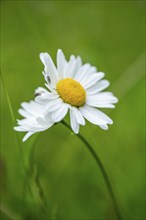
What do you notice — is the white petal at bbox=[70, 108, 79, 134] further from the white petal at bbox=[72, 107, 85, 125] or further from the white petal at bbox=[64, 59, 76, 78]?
the white petal at bbox=[64, 59, 76, 78]

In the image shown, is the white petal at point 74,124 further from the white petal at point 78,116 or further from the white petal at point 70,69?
the white petal at point 70,69

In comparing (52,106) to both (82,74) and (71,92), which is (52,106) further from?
(82,74)

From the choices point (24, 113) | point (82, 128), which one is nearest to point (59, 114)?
point (24, 113)

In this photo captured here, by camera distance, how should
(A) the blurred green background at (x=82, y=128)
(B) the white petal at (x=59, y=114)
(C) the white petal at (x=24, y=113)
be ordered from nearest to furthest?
(B) the white petal at (x=59, y=114), (C) the white petal at (x=24, y=113), (A) the blurred green background at (x=82, y=128)

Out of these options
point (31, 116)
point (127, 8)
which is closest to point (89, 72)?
point (31, 116)

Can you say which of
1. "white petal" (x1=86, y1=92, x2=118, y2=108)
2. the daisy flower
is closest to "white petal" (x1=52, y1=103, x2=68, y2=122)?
the daisy flower

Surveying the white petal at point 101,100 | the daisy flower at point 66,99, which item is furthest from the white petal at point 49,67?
the white petal at point 101,100

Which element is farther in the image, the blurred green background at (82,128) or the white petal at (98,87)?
the blurred green background at (82,128)
